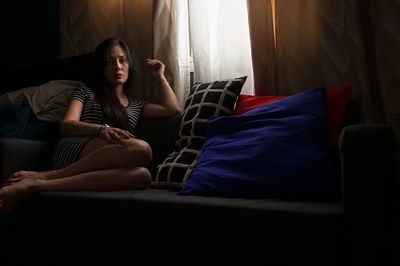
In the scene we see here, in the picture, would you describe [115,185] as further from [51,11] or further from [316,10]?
[51,11]

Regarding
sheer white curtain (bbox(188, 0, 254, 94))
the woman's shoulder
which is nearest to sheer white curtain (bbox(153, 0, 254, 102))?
sheer white curtain (bbox(188, 0, 254, 94))

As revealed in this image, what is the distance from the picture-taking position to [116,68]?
206 centimetres

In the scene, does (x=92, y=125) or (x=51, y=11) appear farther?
(x=51, y=11)

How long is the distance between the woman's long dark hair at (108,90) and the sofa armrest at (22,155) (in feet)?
1.02

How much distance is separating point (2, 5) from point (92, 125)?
5.59ft

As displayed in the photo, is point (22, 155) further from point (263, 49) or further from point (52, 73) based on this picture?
point (263, 49)

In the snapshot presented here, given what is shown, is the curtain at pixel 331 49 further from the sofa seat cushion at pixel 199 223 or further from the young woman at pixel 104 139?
the sofa seat cushion at pixel 199 223

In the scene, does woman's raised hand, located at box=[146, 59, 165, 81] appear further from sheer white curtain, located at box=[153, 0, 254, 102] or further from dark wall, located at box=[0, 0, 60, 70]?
dark wall, located at box=[0, 0, 60, 70]

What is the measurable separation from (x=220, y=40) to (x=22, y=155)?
105cm

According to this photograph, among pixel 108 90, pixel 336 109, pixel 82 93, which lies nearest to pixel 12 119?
pixel 82 93

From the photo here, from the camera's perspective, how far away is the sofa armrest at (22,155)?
5.14ft

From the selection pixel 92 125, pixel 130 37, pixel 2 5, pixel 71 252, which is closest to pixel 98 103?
pixel 92 125

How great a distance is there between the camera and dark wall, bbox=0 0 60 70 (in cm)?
271

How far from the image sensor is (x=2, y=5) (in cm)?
288
